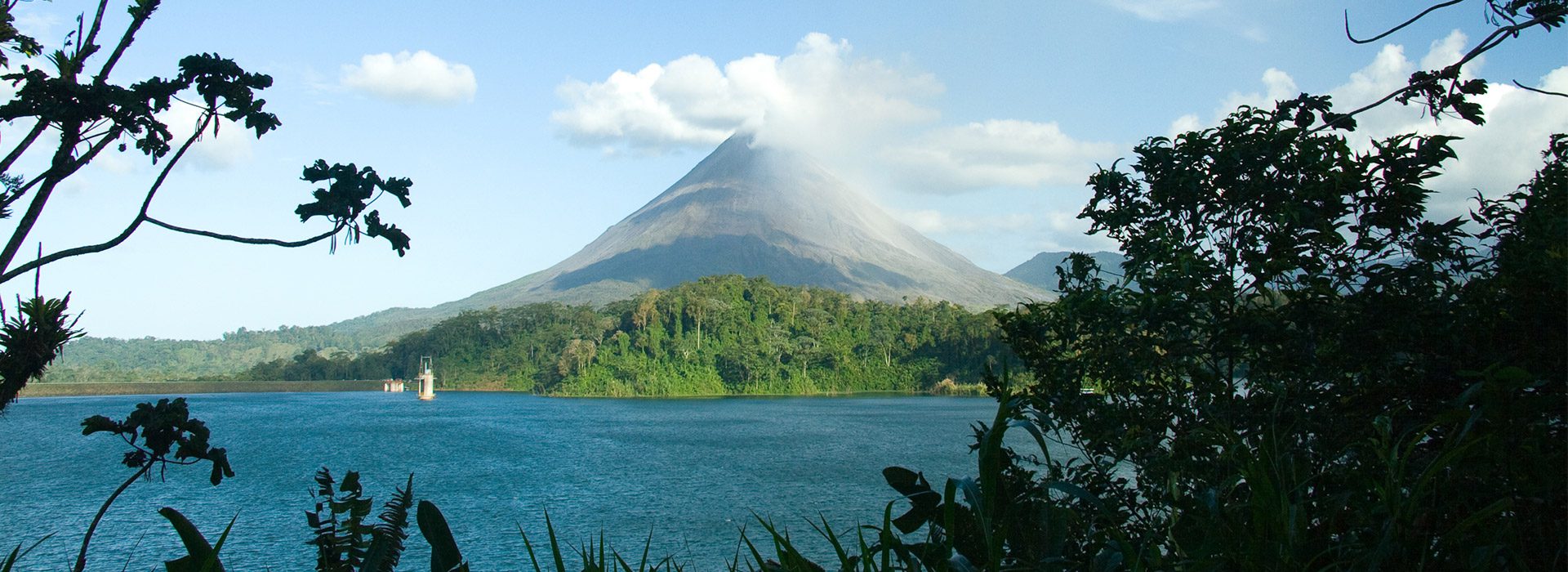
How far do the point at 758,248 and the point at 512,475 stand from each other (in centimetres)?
13217

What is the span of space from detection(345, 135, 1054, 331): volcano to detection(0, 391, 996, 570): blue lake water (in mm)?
90107

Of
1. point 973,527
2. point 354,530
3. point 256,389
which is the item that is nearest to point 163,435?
point 354,530

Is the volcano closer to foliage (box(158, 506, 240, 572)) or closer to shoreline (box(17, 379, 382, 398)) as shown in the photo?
shoreline (box(17, 379, 382, 398))

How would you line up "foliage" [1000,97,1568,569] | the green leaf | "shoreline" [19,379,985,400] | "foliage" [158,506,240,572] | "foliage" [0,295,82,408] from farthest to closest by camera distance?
"shoreline" [19,379,985,400], "foliage" [1000,97,1568,569], "foliage" [0,295,82,408], the green leaf, "foliage" [158,506,240,572]

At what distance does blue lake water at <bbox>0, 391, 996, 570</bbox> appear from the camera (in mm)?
19634

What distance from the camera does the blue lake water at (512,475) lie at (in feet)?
64.4

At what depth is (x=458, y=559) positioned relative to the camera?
4.22 feet

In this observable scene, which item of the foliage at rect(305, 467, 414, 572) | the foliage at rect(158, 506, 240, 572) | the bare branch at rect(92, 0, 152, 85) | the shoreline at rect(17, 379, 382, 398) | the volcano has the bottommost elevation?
the foliage at rect(305, 467, 414, 572)

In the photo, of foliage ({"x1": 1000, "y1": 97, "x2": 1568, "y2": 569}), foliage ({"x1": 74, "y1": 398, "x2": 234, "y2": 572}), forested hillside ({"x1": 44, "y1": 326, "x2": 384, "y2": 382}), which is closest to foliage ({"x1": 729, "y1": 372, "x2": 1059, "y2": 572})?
foliage ({"x1": 74, "y1": 398, "x2": 234, "y2": 572})

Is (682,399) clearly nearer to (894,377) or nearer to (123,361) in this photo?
(894,377)

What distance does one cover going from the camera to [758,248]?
533 feet

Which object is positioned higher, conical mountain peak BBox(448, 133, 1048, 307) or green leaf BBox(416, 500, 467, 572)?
conical mountain peak BBox(448, 133, 1048, 307)

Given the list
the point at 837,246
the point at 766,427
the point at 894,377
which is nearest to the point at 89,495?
the point at 766,427

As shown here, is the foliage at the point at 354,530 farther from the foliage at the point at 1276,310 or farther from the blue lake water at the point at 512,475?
the blue lake water at the point at 512,475
